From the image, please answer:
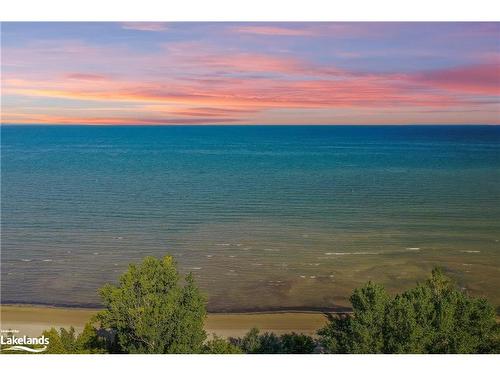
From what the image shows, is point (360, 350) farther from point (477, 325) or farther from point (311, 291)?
point (311, 291)

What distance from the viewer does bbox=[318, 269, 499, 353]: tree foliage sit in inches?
348

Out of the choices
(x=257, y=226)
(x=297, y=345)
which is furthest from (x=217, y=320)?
(x=257, y=226)

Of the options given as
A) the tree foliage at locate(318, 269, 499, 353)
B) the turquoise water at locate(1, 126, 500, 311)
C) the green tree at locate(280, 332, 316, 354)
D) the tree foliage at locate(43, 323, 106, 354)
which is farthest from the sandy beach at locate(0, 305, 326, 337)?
the tree foliage at locate(318, 269, 499, 353)

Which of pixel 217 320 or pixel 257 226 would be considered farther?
pixel 257 226

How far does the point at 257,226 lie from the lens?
778 inches

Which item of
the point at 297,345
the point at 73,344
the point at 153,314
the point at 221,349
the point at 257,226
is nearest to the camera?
the point at 221,349

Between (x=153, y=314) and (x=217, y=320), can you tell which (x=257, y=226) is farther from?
(x=153, y=314)

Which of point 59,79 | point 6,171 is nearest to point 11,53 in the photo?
point 59,79

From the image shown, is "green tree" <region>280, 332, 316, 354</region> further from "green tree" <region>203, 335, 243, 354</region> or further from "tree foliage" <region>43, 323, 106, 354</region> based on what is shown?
"tree foliage" <region>43, 323, 106, 354</region>

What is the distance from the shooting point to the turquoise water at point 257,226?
15.2 meters

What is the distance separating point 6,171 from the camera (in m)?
33.6

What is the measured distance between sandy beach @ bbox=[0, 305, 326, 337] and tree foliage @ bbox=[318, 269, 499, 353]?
367 centimetres

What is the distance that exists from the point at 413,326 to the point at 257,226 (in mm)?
11226

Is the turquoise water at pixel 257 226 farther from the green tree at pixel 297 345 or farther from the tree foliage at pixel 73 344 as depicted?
the tree foliage at pixel 73 344
